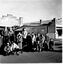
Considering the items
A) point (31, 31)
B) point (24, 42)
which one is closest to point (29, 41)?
point (24, 42)

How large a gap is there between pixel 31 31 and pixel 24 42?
43 centimetres

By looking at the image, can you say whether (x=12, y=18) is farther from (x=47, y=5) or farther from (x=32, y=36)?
(x=47, y=5)

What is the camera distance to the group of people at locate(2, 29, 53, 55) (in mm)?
4203

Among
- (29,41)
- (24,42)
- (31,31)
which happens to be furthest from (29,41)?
(31,31)

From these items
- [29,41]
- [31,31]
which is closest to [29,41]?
[29,41]

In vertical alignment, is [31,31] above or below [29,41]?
above

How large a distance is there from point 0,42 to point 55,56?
72.5 inches

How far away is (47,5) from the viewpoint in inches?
173

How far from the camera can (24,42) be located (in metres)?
4.27

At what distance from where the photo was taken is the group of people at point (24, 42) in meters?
4.20

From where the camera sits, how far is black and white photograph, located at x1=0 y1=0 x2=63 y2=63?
13.7 feet

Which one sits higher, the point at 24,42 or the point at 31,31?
the point at 31,31

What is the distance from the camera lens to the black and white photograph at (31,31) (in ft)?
13.7

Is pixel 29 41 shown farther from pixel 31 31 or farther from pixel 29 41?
pixel 31 31
